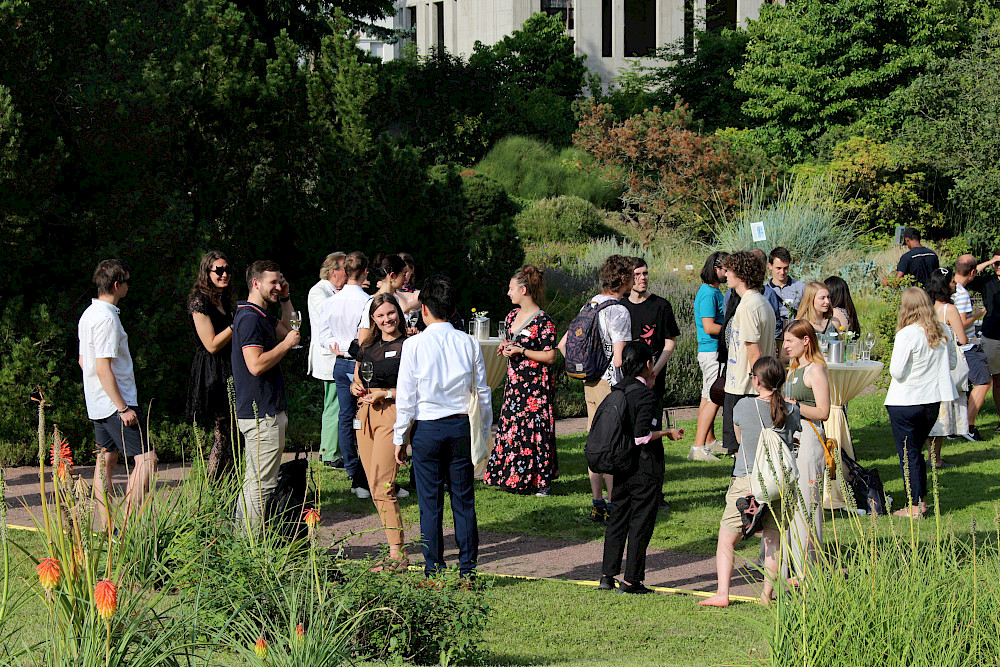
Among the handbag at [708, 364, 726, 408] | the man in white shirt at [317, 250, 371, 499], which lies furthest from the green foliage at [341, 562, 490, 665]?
the handbag at [708, 364, 726, 408]

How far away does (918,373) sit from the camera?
25.9 ft

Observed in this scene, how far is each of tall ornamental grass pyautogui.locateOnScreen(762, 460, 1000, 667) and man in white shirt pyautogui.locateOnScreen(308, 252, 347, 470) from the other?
531 centimetres

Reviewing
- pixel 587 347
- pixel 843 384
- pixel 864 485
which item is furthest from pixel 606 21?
pixel 864 485

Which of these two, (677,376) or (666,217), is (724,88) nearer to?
(666,217)

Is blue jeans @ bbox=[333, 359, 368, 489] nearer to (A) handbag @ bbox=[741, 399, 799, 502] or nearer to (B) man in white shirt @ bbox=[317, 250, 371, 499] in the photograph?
(B) man in white shirt @ bbox=[317, 250, 371, 499]

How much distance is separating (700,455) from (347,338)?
12.7ft

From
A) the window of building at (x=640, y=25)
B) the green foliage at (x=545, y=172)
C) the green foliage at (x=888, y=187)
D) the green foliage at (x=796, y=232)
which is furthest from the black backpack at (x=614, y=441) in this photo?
the window of building at (x=640, y=25)

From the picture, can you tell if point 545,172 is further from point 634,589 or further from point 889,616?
point 889,616

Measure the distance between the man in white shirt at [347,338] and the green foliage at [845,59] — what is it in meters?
23.3

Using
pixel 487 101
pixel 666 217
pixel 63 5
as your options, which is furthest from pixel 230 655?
pixel 487 101

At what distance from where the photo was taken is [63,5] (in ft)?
32.6

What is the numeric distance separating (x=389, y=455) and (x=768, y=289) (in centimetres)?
440

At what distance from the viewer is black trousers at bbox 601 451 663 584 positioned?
6.07m

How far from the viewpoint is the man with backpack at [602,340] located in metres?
7.38
